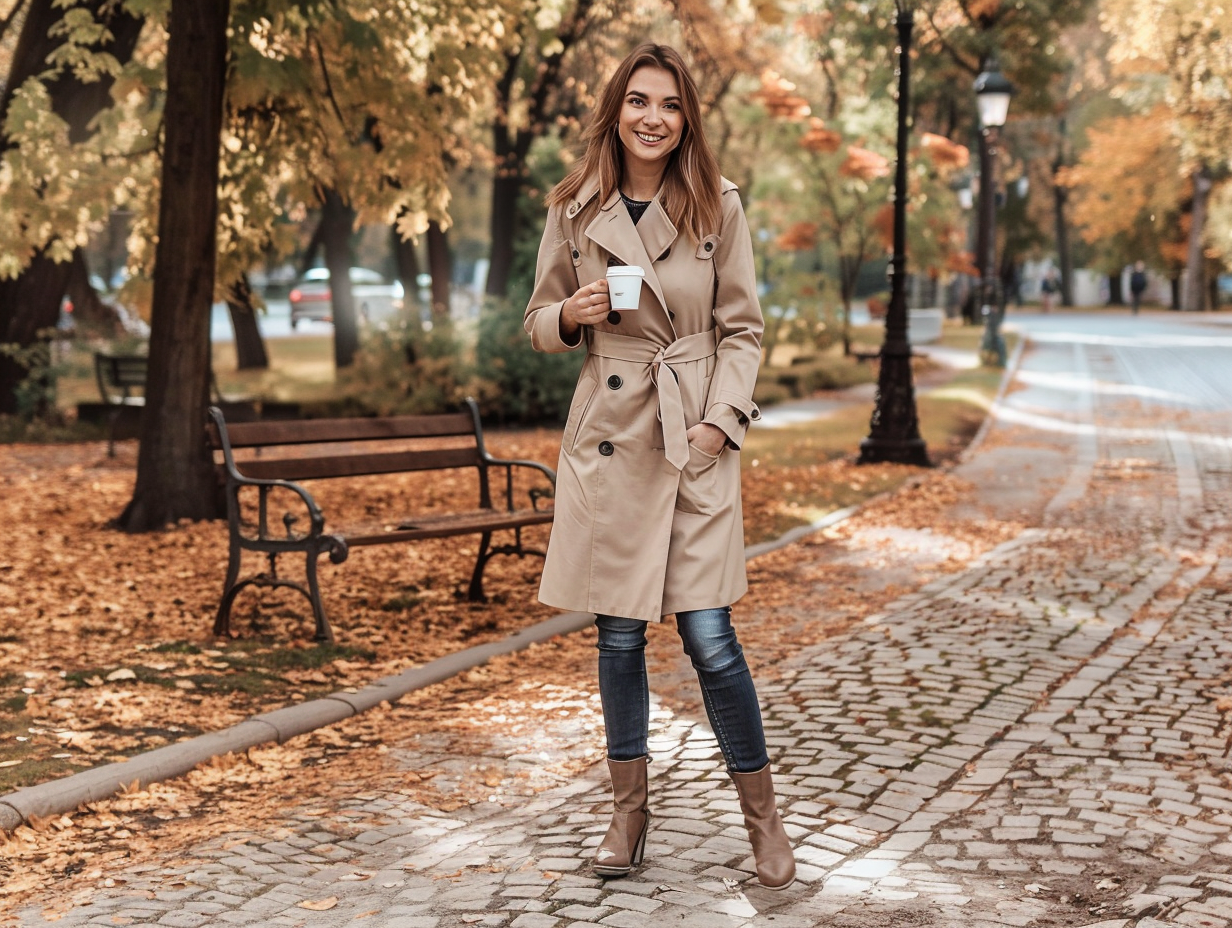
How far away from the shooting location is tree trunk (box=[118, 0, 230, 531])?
1007 cm

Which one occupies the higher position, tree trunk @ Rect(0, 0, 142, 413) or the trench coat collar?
tree trunk @ Rect(0, 0, 142, 413)

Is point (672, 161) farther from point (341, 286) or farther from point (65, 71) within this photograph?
point (341, 286)

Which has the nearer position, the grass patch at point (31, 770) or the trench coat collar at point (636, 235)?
the trench coat collar at point (636, 235)

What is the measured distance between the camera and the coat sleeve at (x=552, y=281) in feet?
13.3

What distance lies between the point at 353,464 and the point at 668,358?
427 centimetres

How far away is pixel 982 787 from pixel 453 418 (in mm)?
4353

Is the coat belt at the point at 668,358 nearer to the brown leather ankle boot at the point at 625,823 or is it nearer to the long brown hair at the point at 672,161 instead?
the long brown hair at the point at 672,161

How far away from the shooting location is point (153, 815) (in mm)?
4941

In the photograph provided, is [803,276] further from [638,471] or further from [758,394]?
[638,471]

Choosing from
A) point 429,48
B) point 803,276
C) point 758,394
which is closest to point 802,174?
point 803,276

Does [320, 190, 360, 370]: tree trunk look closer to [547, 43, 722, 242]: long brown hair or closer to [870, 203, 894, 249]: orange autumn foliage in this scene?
[870, 203, 894, 249]: orange autumn foliage

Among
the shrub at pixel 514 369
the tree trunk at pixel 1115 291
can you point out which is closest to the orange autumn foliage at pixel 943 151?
the shrub at pixel 514 369

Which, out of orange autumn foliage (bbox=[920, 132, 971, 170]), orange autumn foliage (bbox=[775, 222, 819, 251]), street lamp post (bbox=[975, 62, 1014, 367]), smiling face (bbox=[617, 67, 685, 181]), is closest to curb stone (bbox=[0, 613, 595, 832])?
smiling face (bbox=[617, 67, 685, 181])

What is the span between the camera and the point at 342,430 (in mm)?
8180
